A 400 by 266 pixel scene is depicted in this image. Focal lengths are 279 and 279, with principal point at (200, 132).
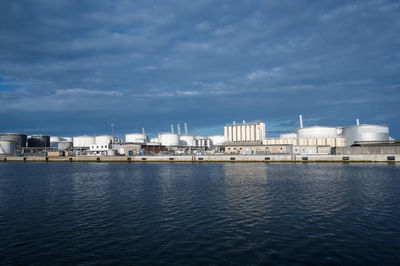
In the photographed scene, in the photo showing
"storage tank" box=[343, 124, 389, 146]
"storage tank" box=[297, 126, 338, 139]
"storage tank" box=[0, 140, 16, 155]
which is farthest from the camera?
"storage tank" box=[297, 126, 338, 139]

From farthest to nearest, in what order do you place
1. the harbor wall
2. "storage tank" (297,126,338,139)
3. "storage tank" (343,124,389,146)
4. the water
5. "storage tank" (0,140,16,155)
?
"storage tank" (297,126,338,139), "storage tank" (0,140,16,155), "storage tank" (343,124,389,146), the harbor wall, the water

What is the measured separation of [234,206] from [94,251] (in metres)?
17.9

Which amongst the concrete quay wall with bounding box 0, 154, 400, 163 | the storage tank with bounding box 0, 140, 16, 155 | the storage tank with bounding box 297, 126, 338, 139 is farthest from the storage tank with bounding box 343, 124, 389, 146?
the storage tank with bounding box 0, 140, 16, 155

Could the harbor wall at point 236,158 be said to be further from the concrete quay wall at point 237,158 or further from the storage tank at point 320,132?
the storage tank at point 320,132

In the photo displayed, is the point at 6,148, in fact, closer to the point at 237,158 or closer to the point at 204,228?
the point at 237,158

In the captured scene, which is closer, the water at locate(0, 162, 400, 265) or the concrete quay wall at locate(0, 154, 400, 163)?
the water at locate(0, 162, 400, 265)

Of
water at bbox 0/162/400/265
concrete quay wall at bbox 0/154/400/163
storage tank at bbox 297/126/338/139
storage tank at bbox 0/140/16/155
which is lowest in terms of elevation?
water at bbox 0/162/400/265

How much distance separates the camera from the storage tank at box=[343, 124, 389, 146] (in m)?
176

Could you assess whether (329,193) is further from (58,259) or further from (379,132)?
(379,132)

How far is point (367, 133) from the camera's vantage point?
6944 inches

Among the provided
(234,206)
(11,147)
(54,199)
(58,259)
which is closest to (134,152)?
(11,147)

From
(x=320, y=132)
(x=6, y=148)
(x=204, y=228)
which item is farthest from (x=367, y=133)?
(x=6, y=148)

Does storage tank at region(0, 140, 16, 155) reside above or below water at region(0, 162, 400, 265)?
above

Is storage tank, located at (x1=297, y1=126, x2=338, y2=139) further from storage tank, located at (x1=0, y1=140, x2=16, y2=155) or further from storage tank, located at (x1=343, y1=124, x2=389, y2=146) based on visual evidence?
storage tank, located at (x1=0, y1=140, x2=16, y2=155)
